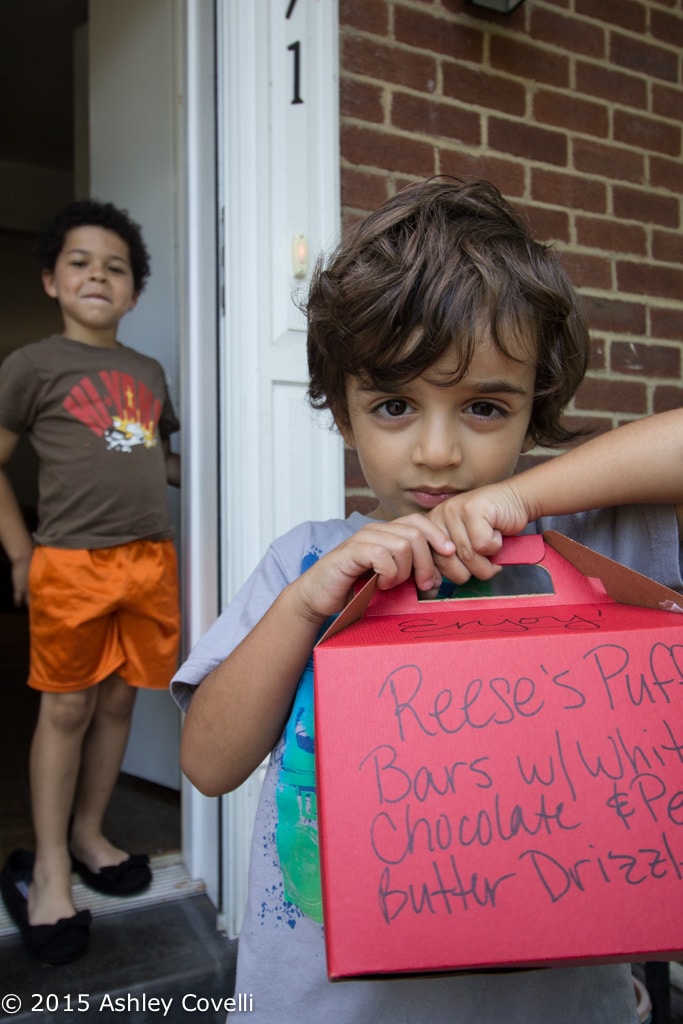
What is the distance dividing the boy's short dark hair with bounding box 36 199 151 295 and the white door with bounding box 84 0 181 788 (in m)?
0.11

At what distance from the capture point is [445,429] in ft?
2.52

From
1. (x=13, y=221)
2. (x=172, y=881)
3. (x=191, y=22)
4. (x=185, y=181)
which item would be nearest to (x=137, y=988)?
(x=172, y=881)

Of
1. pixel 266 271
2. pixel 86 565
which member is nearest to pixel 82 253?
pixel 266 271

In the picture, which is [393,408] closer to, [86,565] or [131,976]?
[86,565]

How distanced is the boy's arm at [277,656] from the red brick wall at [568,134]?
107 cm

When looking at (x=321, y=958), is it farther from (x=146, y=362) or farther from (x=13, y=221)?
(x=13, y=221)

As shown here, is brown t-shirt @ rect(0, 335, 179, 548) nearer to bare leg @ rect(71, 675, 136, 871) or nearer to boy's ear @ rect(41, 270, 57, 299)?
boy's ear @ rect(41, 270, 57, 299)

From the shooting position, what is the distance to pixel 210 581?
1.80m

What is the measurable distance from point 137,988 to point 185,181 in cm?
174

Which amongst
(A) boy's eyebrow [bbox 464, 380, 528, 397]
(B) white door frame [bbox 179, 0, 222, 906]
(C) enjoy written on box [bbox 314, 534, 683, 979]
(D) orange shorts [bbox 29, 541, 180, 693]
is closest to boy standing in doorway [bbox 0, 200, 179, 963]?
(D) orange shorts [bbox 29, 541, 180, 693]

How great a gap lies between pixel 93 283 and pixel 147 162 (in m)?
0.53

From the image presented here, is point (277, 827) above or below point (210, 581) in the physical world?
below

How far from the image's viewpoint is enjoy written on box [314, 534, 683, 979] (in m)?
0.48

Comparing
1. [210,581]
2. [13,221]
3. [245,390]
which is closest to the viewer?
[245,390]
